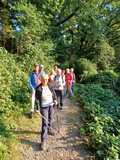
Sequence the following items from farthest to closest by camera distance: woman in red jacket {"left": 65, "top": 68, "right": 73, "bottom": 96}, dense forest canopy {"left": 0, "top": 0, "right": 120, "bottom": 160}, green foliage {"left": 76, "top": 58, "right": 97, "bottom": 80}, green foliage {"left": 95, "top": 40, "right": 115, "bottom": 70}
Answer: green foliage {"left": 95, "top": 40, "right": 115, "bottom": 70}
green foliage {"left": 76, "top": 58, "right": 97, "bottom": 80}
woman in red jacket {"left": 65, "top": 68, "right": 73, "bottom": 96}
dense forest canopy {"left": 0, "top": 0, "right": 120, "bottom": 160}

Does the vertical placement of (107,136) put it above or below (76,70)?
below

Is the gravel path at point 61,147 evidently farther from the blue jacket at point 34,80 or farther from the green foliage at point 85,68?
the green foliage at point 85,68

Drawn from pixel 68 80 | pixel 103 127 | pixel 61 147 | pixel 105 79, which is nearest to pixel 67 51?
pixel 105 79

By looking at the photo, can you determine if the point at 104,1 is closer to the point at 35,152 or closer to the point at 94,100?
the point at 94,100

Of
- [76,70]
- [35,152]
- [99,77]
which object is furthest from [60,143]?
[76,70]

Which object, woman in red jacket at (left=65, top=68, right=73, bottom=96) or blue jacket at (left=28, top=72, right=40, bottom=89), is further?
woman in red jacket at (left=65, top=68, right=73, bottom=96)

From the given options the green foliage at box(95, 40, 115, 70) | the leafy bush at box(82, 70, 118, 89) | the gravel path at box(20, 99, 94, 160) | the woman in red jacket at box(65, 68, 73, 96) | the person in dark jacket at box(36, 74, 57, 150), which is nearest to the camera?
the gravel path at box(20, 99, 94, 160)

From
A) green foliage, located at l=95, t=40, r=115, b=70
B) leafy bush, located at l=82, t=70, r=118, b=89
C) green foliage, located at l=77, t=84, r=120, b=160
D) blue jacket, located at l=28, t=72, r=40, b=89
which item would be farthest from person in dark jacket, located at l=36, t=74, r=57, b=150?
green foliage, located at l=95, t=40, r=115, b=70

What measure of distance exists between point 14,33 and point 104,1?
18.5 metres

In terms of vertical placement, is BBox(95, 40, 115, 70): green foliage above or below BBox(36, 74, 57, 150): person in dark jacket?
above

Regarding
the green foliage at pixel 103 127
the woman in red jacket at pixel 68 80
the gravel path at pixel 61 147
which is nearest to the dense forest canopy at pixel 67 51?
the green foliage at pixel 103 127

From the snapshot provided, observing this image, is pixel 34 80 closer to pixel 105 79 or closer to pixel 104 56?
pixel 105 79

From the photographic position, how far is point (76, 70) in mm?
34406

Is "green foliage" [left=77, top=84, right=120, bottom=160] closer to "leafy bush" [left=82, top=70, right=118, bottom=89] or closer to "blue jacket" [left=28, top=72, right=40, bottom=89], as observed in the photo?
"blue jacket" [left=28, top=72, right=40, bottom=89]
